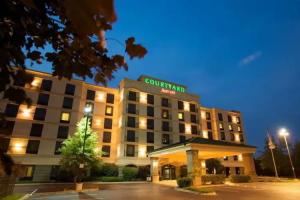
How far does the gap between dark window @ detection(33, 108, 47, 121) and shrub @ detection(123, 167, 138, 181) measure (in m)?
17.8

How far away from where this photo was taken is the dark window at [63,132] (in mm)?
37000

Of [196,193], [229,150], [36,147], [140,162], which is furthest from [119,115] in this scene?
[196,193]

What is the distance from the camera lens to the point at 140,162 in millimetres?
39344

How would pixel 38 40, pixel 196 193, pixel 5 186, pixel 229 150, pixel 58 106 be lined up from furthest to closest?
pixel 58 106 < pixel 229 150 < pixel 196 193 < pixel 5 186 < pixel 38 40

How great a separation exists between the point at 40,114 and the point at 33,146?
5.85 meters

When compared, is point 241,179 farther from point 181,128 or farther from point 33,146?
Answer: point 33,146

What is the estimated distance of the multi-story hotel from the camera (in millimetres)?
34250

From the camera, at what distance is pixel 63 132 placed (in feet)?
Answer: 123

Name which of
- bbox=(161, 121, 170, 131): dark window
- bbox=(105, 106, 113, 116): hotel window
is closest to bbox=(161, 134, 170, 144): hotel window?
bbox=(161, 121, 170, 131): dark window

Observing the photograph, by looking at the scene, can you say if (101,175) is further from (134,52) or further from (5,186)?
(134,52)

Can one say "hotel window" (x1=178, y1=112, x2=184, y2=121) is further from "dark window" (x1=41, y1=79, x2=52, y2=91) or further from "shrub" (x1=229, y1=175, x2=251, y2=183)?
"dark window" (x1=41, y1=79, x2=52, y2=91)

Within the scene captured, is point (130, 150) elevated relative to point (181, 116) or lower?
lower

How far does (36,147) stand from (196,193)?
29149 mm

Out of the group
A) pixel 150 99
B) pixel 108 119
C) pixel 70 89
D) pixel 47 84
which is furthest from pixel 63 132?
pixel 150 99
